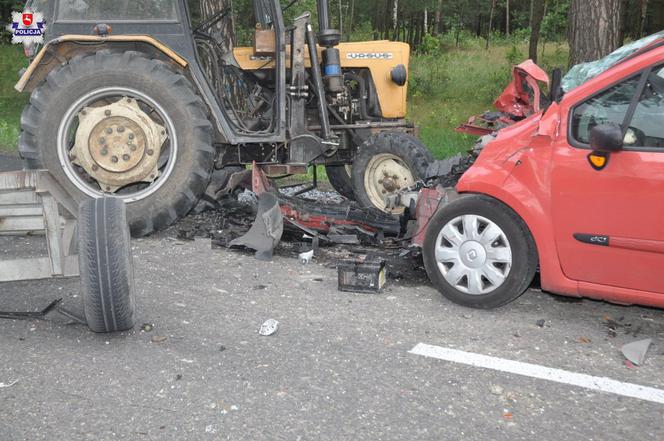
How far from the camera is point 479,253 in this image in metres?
4.61

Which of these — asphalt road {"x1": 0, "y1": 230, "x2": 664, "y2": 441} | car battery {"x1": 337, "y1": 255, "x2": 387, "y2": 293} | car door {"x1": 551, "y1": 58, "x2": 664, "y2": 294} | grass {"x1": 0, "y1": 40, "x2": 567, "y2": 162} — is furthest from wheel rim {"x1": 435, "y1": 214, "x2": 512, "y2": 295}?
grass {"x1": 0, "y1": 40, "x2": 567, "y2": 162}

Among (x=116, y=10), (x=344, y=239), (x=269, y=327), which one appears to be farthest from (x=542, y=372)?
(x=116, y=10)

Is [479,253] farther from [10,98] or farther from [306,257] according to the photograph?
[10,98]

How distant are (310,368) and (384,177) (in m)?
3.95

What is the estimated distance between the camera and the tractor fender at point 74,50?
6246mm

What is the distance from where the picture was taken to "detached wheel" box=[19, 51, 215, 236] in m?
6.16

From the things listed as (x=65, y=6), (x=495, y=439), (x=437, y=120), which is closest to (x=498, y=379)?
(x=495, y=439)

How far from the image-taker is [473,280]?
463cm

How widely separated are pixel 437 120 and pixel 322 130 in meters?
9.11

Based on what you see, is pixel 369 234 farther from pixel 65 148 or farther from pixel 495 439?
pixel 495 439

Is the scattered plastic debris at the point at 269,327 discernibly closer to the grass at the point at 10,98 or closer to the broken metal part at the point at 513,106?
the broken metal part at the point at 513,106

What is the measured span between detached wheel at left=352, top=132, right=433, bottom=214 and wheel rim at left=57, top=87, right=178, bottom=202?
210 centimetres

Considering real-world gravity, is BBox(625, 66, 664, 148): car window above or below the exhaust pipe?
below

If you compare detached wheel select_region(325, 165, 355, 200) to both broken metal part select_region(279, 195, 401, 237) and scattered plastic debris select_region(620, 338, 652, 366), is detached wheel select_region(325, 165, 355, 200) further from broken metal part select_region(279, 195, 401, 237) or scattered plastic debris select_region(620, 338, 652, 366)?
scattered plastic debris select_region(620, 338, 652, 366)
